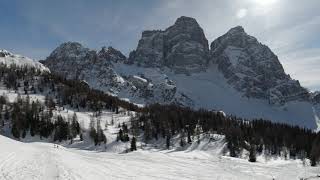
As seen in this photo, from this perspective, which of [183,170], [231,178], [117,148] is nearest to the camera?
[231,178]

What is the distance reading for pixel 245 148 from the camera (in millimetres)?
188625

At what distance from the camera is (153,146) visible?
192375 millimetres

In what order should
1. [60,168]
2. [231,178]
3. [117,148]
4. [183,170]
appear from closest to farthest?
[60,168] → [231,178] → [183,170] → [117,148]

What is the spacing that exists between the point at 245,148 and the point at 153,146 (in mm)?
38389

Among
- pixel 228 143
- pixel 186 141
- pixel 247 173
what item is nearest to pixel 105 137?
pixel 186 141

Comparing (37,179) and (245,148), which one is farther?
(245,148)

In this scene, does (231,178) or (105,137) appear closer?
(231,178)

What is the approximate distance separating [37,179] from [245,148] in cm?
15590

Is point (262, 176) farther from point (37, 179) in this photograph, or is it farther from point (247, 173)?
point (37, 179)

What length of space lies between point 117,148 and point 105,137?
15908mm

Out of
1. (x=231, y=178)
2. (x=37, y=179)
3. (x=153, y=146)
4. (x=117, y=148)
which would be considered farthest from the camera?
(x=153, y=146)

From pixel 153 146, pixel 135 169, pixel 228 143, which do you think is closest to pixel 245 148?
pixel 228 143

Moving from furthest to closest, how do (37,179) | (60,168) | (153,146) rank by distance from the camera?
(153,146) < (60,168) < (37,179)

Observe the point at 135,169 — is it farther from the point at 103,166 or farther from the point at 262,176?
the point at 262,176
